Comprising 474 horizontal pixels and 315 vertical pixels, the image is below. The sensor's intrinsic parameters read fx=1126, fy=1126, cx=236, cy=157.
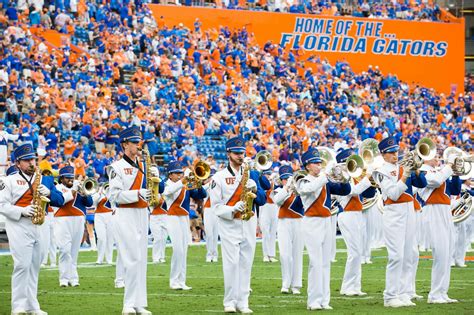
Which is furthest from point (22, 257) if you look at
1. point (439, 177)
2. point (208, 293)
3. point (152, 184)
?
Answer: point (439, 177)

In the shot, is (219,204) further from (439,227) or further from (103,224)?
(103,224)

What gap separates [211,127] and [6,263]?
14149mm

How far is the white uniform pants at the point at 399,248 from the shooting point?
14680 mm

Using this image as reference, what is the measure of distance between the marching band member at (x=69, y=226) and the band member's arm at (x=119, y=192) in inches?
194

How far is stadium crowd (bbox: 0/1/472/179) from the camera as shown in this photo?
3095cm

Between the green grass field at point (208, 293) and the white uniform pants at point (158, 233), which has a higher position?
the white uniform pants at point (158, 233)

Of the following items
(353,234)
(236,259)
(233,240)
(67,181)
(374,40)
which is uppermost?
(374,40)

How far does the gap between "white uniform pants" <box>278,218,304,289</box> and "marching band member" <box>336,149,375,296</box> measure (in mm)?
696

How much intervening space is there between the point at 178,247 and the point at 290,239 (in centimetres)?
180

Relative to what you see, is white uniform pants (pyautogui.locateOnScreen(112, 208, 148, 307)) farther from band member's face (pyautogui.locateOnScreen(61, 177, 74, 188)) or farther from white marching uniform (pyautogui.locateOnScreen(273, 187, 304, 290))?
band member's face (pyautogui.locateOnScreen(61, 177, 74, 188))

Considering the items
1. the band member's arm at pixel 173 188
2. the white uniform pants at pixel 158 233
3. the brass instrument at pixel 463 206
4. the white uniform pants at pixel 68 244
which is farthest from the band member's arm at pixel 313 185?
the white uniform pants at pixel 158 233

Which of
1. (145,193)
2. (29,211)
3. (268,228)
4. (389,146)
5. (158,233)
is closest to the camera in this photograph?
(145,193)

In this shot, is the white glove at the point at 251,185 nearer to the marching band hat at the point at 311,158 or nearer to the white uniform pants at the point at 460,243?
the marching band hat at the point at 311,158

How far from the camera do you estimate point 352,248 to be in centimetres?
1675
